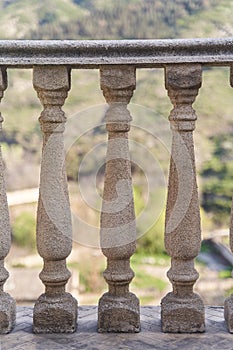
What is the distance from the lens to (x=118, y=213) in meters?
2.52

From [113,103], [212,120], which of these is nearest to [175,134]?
[113,103]

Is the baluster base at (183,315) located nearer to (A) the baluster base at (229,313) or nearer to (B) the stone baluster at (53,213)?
(A) the baluster base at (229,313)

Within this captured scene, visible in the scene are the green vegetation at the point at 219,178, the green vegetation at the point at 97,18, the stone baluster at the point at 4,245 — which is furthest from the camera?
the green vegetation at the point at 219,178

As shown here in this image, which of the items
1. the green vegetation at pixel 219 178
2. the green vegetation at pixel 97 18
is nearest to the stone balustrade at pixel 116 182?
the green vegetation at pixel 97 18

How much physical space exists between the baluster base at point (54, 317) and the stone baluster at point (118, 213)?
138 mm

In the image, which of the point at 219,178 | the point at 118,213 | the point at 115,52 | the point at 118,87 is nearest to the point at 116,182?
the point at 118,213

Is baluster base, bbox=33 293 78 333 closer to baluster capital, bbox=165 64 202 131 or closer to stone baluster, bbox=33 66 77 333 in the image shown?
stone baluster, bbox=33 66 77 333

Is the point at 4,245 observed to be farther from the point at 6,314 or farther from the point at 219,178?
the point at 219,178

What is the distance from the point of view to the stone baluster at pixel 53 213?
246 centimetres

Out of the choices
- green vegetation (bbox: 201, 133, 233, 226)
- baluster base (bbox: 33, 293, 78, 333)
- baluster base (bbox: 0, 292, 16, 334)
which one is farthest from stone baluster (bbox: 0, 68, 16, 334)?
green vegetation (bbox: 201, 133, 233, 226)

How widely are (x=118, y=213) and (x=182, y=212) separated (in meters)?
0.28

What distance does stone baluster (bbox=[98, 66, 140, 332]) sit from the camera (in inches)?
96.5

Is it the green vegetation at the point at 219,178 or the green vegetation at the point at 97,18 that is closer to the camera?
the green vegetation at the point at 97,18

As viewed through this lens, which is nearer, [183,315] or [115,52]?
[115,52]
